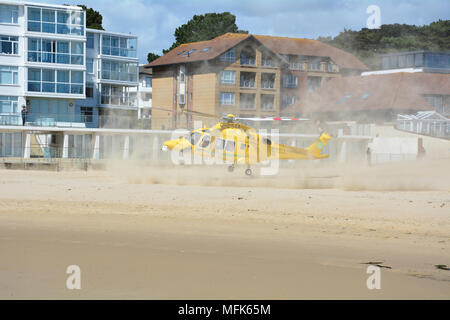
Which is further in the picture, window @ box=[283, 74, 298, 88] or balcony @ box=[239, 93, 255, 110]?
window @ box=[283, 74, 298, 88]

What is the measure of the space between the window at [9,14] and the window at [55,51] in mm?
2483

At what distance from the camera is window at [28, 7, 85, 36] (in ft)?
197

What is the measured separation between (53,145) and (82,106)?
66.3 ft

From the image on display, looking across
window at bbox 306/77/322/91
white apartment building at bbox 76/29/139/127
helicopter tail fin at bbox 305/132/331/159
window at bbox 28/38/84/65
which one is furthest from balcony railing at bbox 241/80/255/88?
helicopter tail fin at bbox 305/132/331/159

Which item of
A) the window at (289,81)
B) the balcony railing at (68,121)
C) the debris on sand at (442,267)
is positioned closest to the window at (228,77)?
the window at (289,81)

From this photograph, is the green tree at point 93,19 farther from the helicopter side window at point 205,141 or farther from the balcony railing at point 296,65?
the helicopter side window at point 205,141

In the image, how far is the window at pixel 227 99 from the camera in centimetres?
7019

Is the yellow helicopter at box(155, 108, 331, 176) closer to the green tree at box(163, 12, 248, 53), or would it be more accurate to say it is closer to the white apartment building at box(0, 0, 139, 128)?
the white apartment building at box(0, 0, 139, 128)

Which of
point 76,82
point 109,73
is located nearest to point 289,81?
point 109,73

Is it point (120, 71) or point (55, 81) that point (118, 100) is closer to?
point (120, 71)

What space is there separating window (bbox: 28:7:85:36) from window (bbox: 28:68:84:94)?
13.6 ft

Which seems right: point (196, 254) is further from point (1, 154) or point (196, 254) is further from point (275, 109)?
point (275, 109)

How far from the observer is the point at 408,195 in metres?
23.5

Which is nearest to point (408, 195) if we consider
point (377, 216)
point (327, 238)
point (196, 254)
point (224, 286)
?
point (377, 216)
